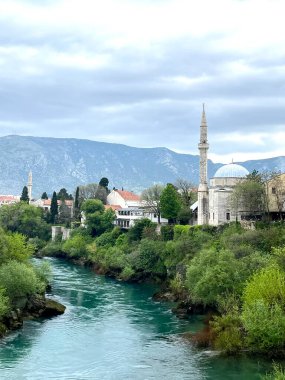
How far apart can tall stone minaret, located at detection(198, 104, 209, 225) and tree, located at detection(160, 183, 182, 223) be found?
4983mm

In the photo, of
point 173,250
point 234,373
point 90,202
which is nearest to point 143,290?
point 173,250

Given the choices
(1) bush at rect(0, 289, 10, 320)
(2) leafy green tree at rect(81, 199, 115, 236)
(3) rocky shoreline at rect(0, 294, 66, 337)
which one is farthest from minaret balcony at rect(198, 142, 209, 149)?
(1) bush at rect(0, 289, 10, 320)

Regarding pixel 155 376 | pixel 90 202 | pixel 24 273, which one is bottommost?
pixel 155 376

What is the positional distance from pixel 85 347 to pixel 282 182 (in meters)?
43.8

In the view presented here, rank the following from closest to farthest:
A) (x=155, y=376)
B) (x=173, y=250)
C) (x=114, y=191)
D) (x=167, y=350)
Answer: (x=155, y=376) < (x=167, y=350) < (x=173, y=250) < (x=114, y=191)

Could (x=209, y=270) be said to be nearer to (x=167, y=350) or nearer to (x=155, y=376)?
(x=167, y=350)

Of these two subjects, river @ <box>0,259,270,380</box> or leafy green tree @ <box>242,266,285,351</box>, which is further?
leafy green tree @ <box>242,266,285,351</box>

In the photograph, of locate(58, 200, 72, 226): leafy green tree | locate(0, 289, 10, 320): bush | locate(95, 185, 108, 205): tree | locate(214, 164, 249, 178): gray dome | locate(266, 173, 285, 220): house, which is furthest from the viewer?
locate(95, 185, 108, 205): tree

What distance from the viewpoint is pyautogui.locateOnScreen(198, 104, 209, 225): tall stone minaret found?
89.8 metres

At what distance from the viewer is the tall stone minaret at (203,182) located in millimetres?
89812

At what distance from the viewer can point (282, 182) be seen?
260ft

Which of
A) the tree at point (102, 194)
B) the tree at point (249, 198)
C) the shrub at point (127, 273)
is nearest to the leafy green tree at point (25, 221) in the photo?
the tree at point (102, 194)

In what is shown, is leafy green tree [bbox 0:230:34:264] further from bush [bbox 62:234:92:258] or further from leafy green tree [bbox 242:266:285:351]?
bush [bbox 62:234:92:258]

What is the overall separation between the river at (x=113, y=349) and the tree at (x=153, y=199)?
1559 inches
